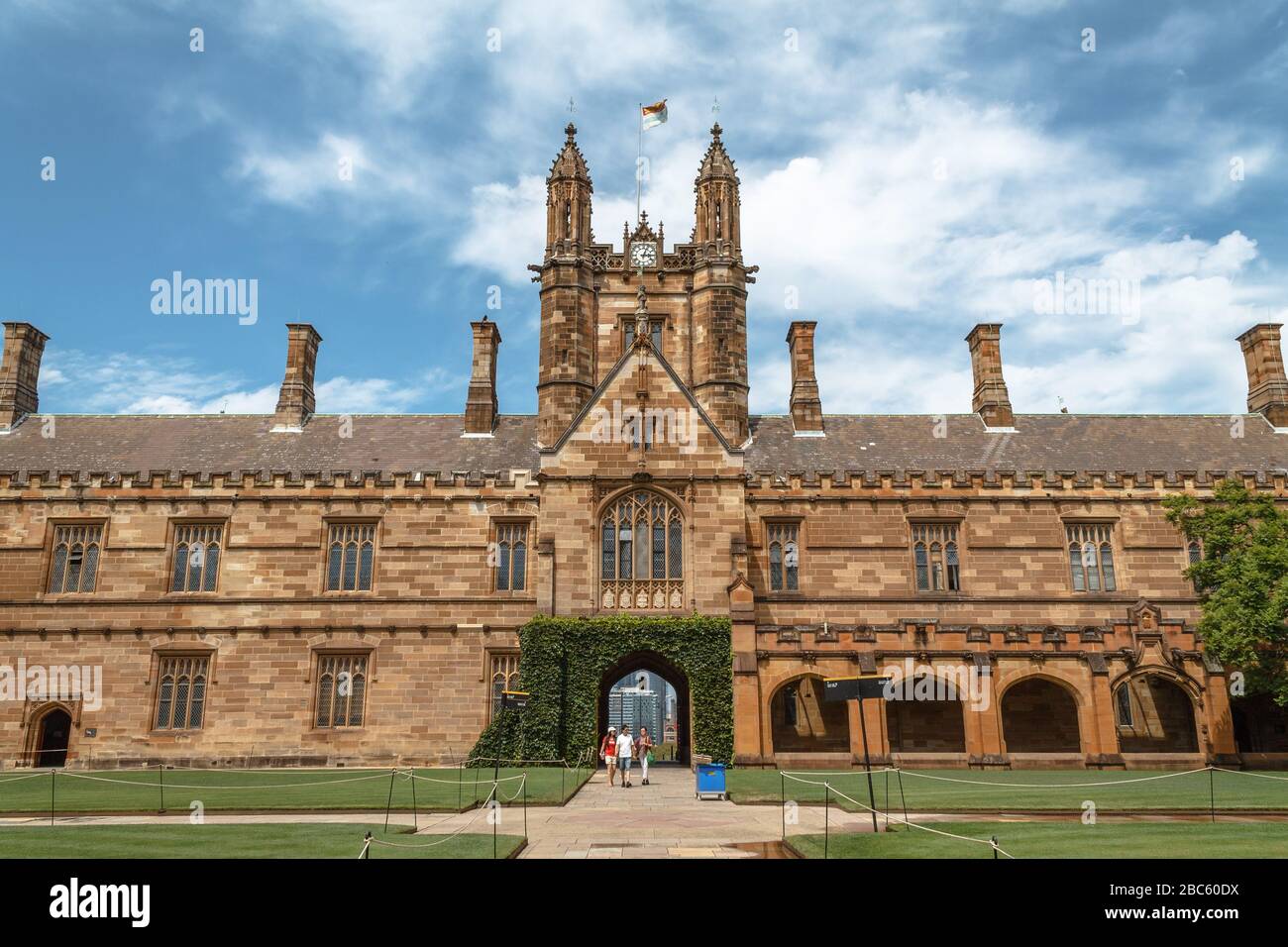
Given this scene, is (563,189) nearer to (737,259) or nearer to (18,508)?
(737,259)

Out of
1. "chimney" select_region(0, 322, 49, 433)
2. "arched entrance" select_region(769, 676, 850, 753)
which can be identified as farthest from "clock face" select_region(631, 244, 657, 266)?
"chimney" select_region(0, 322, 49, 433)

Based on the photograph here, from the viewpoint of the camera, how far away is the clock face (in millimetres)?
37750

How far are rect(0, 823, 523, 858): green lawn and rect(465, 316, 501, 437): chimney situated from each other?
903 inches

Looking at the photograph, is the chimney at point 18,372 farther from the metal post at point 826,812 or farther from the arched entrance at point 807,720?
the metal post at point 826,812

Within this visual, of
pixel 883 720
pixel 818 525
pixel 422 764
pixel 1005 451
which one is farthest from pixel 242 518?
pixel 1005 451

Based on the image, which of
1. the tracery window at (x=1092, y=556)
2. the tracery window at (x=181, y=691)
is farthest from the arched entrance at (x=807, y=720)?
the tracery window at (x=181, y=691)

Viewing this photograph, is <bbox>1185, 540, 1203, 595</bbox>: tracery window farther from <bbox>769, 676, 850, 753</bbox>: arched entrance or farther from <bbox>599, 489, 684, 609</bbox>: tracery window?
<bbox>599, 489, 684, 609</bbox>: tracery window

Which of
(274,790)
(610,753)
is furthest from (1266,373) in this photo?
(274,790)

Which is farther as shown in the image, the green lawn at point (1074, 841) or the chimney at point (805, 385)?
the chimney at point (805, 385)

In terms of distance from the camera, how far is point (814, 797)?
18.1 metres

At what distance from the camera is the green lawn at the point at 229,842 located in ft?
35.1

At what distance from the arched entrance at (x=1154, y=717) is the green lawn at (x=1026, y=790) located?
→ 4.89 metres

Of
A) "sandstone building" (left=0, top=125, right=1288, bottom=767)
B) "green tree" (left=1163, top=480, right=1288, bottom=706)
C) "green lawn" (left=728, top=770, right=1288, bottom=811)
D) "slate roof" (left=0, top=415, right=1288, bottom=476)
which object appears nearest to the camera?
"green lawn" (left=728, top=770, right=1288, bottom=811)
